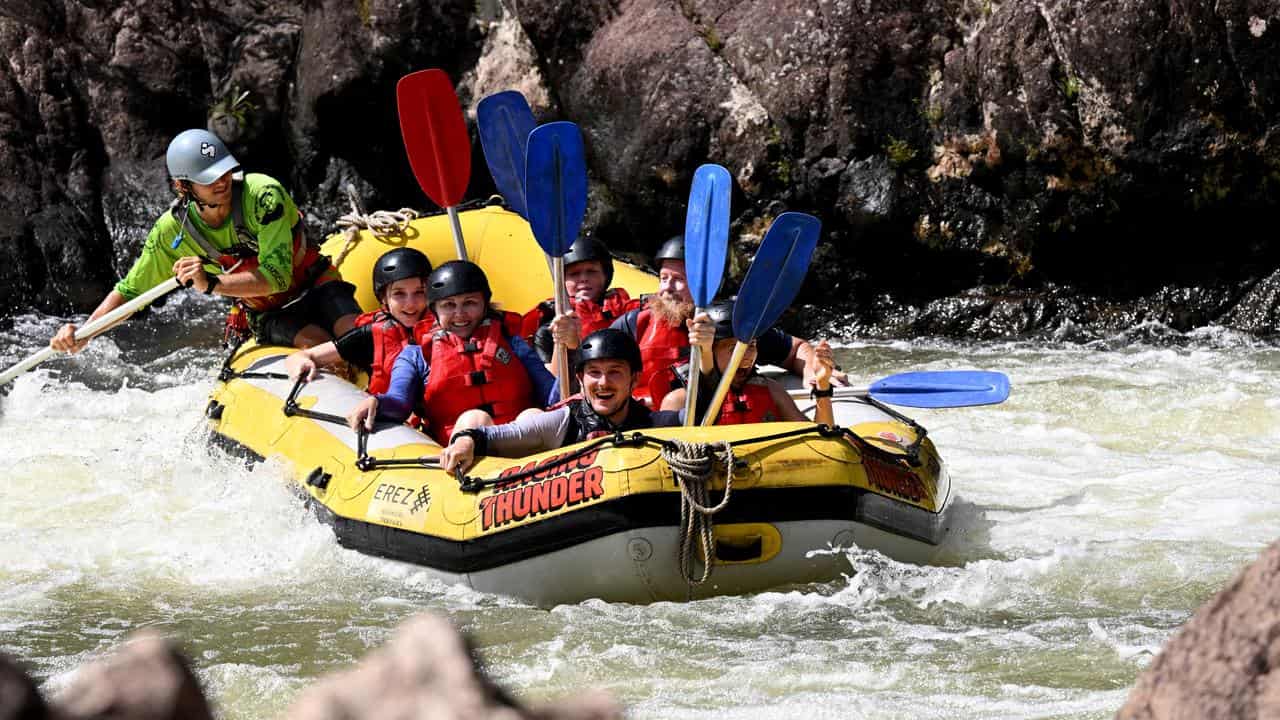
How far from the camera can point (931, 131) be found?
8.96 metres

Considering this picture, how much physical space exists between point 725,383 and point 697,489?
0.56m

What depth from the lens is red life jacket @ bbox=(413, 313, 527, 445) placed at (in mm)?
5082

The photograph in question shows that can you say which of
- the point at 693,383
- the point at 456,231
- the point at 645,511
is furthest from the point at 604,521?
the point at 456,231

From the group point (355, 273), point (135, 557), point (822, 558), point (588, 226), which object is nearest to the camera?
point (822, 558)

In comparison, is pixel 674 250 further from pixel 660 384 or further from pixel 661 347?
pixel 660 384

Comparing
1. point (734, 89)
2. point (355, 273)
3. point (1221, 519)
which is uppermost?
point (734, 89)

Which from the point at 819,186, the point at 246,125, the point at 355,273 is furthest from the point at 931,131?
the point at 246,125

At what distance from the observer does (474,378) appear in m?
5.07

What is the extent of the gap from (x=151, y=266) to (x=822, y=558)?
3.21 meters

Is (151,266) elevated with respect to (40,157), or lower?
lower

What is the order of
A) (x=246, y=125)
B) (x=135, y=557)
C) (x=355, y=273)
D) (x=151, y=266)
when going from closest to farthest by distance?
(x=135, y=557), (x=151, y=266), (x=355, y=273), (x=246, y=125)

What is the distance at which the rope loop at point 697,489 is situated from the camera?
4152mm

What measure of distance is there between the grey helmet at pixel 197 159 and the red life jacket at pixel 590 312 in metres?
1.37

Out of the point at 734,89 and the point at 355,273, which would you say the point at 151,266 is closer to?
the point at 355,273
